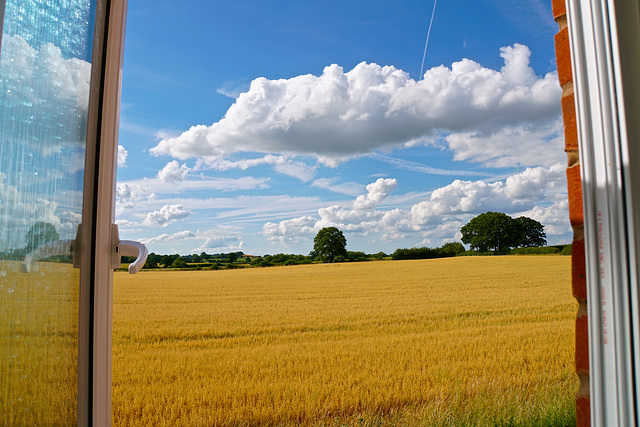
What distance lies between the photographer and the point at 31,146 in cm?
62

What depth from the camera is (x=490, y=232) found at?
14922 mm

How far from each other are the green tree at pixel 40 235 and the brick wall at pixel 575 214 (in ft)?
3.08

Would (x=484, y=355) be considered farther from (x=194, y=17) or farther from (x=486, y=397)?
(x=194, y=17)

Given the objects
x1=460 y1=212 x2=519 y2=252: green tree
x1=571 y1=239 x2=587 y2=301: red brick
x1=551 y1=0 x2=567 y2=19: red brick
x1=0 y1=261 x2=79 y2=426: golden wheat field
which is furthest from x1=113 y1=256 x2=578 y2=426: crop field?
x1=460 y1=212 x2=519 y2=252: green tree

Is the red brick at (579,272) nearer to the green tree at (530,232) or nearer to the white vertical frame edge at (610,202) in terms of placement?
the white vertical frame edge at (610,202)

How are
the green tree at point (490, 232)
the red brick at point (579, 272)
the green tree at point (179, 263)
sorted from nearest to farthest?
the red brick at point (579, 272) < the green tree at point (179, 263) < the green tree at point (490, 232)

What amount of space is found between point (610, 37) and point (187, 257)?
13665mm

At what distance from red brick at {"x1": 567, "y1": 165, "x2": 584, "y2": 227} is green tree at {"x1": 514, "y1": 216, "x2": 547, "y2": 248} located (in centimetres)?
1497

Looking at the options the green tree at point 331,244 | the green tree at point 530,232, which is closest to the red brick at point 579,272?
the green tree at point 331,244

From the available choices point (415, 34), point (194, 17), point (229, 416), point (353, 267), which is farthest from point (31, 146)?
point (415, 34)

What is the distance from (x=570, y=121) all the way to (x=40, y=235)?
3.29ft

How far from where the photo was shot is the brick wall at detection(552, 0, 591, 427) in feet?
2.39

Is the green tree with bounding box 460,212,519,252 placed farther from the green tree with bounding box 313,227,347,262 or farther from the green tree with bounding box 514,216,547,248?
the green tree with bounding box 313,227,347,262

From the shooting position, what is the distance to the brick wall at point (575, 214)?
0.73m
